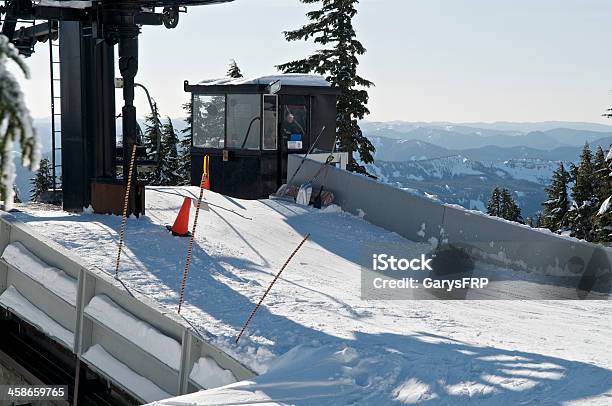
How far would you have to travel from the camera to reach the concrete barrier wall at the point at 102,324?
26.2 ft

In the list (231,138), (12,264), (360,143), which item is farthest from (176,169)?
(12,264)

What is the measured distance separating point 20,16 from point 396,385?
10.9m

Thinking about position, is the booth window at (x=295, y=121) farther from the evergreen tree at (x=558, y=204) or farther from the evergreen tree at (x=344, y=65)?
the evergreen tree at (x=558, y=204)

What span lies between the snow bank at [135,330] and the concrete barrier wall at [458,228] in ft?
22.4

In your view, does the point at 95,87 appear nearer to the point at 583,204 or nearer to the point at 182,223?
the point at 182,223

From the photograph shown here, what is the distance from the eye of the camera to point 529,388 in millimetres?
6777

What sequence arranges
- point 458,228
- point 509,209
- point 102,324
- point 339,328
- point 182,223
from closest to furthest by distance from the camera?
point 339,328 → point 102,324 → point 182,223 → point 458,228 → point 509,209

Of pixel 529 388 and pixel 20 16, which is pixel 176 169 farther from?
pixel 529 388

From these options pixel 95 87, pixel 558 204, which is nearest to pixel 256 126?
pixel 95 87

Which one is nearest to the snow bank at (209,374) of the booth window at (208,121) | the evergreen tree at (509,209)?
the booth window at (208,121)

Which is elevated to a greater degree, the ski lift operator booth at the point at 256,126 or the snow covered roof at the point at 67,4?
the snow covered roof at the point at 67,4

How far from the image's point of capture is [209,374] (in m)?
7.75

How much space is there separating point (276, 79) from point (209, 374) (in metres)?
15.2

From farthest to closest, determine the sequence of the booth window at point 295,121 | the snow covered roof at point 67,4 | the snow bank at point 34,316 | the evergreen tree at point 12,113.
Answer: the booth window at point 295,121 < the snow covered roof at point 67,4 < the snow bank at point 34,316 < the evergreen tree at point 12,113
